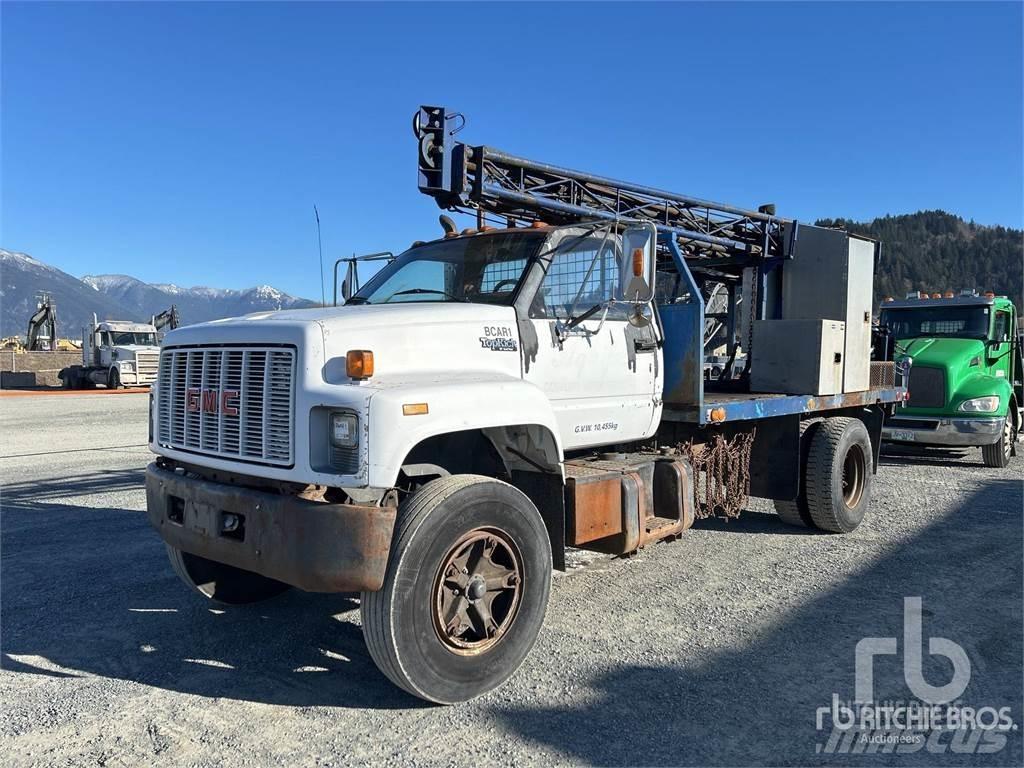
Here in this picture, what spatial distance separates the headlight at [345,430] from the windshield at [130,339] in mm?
32439

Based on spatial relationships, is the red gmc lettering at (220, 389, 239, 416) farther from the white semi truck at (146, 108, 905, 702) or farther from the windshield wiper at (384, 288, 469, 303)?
the windshield wiper at (384, 288, 469, 303)

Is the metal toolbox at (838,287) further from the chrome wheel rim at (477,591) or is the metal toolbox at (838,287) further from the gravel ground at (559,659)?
the chrome wheel rim at (477,591)

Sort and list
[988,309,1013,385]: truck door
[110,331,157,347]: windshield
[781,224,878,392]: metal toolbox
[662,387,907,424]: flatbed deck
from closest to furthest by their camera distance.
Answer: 1. [662,387,907,424]: flatbed deck
2. [781,224,878,392]: metal toolbox
3. [988,309,1013,385]: truck door
4. [110,331,157,347]: windshield

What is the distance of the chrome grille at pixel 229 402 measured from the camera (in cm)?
369

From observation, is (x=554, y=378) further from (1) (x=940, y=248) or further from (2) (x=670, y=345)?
(1) (x=940, y=248)

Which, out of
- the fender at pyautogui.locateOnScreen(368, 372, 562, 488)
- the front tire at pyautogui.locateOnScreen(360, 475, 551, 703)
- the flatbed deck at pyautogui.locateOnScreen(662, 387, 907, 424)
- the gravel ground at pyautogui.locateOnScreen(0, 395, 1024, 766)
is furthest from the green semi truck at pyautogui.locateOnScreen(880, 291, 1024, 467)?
→ the front tire at pyautogui.locateOnScreen(360, 475, 551, 703)

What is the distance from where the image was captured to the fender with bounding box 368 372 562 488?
137 inches

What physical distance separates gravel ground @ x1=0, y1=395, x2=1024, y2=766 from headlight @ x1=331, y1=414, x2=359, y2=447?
1270 millimetres

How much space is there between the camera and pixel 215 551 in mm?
3883

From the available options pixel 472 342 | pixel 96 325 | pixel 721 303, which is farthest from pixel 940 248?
pixel 472 342

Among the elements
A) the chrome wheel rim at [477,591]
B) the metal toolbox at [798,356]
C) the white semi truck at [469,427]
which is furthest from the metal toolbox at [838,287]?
the chrome wheel rim at [477,591]

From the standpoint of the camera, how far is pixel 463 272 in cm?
502

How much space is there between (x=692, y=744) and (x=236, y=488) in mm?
2412

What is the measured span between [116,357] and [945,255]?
88.3 m
